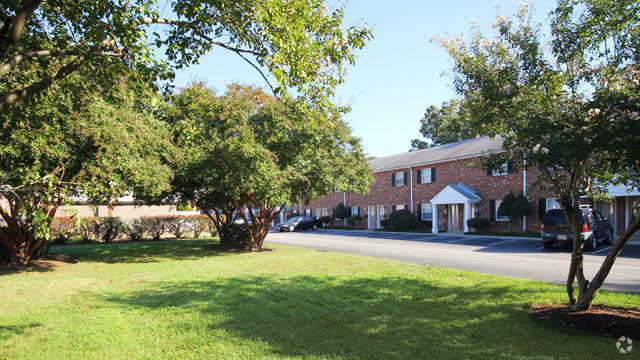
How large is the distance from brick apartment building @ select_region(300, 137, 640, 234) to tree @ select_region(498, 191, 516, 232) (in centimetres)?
81

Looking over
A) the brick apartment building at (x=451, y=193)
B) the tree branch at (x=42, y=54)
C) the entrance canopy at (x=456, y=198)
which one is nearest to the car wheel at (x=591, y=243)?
the brick apartment building at (x=451, y=193)

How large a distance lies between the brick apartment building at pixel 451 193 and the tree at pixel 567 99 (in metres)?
15.6

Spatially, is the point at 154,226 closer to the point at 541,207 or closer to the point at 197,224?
the point at 197,224

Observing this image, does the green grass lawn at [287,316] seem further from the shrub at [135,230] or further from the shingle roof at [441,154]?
the shingle roof at [441,154]

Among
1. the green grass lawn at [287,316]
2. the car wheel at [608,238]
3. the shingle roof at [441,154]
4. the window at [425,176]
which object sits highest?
the shingle roof at [441,154]

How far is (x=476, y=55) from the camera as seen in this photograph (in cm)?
788

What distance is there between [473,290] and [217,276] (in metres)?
6.40

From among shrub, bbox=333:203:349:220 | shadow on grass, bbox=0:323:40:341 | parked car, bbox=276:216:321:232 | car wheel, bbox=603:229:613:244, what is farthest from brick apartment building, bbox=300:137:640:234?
shadow on grass, bbox=0:323:40:341

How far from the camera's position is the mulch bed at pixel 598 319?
605 cm

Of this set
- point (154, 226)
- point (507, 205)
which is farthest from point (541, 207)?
point (154, 226)

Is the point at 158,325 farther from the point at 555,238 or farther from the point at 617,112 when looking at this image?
the point at 555,238

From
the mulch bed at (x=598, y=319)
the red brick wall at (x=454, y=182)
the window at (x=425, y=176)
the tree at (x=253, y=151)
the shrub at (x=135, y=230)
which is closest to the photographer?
the mulch bed at (x=598, y=319)

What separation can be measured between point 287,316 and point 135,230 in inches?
861

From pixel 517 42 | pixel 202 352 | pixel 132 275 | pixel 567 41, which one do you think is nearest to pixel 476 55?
pixel 517 42
